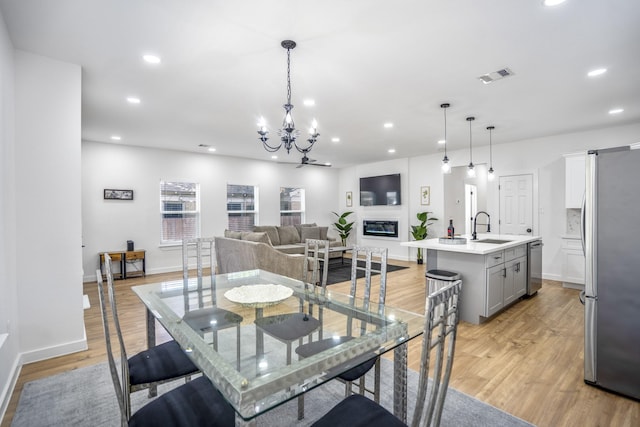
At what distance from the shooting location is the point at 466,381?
7.95 ft

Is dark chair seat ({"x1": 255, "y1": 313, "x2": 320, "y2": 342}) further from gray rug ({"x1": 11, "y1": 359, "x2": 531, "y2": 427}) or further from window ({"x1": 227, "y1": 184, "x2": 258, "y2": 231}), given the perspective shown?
window ({"x1": 227, "y1": 184, "x2": 258, "y2": 231})

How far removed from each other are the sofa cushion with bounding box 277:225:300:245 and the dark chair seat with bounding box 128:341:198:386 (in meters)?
5.96

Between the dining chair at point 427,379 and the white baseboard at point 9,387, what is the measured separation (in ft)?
7.35

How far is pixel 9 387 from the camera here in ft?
7.35

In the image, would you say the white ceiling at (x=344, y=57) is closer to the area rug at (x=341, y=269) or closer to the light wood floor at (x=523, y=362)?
the light wood floor at (x=523, y=362)

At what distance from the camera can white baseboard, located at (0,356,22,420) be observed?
80.2 inches

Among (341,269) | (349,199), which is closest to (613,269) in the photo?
(341,269)

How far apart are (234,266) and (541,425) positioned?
472cm

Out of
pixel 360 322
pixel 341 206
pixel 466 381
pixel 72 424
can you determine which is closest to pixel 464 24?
pixel 360 322

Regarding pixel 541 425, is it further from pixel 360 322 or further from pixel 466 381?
pixel 360 322

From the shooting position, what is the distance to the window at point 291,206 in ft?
28.6

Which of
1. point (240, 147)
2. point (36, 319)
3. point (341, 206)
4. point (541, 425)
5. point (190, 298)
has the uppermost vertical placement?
point (240, 147)

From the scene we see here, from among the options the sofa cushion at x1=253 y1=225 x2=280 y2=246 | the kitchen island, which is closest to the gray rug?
the kitchen island

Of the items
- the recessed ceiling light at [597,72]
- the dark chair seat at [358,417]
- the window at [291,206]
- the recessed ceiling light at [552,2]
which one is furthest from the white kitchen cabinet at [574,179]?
the window at [291,206]
